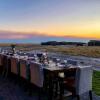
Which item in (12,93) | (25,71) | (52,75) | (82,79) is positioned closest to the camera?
(82,79)

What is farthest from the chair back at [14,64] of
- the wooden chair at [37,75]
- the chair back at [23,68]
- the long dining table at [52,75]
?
the long dining table at [52,75]

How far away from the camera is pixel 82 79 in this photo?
4277mm

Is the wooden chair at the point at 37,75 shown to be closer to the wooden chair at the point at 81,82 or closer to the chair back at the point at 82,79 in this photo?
the wooden chair at the point at 81,82

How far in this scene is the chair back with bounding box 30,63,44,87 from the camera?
451cm

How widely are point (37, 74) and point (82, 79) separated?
88 centimetres

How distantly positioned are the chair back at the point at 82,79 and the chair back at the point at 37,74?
68cm

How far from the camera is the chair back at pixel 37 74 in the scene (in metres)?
4.51

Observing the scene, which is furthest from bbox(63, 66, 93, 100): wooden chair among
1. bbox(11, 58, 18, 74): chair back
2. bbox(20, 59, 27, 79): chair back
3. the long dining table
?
bbox(11, 58, 18, 74): chair back

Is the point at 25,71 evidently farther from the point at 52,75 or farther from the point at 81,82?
the point at 81,82

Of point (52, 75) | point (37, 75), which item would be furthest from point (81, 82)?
point (37, 75)

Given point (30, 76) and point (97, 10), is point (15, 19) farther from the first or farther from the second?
point (30, 76)

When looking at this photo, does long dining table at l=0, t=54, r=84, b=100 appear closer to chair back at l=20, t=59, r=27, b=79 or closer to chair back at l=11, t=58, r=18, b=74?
chair back at l=20, t=59, r=27, b=79

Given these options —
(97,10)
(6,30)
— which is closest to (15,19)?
(6,30)

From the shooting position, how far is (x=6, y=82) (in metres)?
6.48
